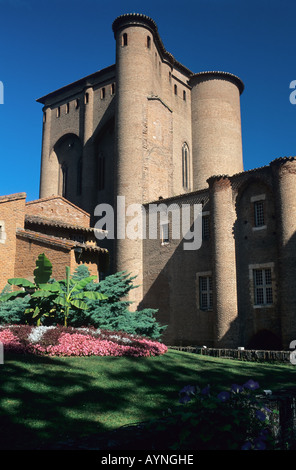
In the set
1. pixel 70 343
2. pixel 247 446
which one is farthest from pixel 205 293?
pixel 247 446

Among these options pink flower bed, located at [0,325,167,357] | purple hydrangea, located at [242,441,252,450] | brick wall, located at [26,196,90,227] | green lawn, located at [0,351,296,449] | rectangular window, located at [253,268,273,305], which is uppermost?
brick wall, located at [26,196,90,227]

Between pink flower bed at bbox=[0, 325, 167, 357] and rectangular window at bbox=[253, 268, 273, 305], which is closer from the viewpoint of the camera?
pink flower bed at bbox=[0, 325, 167, 357]

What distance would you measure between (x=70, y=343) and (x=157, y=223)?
17547 mm

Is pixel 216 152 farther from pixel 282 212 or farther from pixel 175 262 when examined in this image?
pixel 282 212

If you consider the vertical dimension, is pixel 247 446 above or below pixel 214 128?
below

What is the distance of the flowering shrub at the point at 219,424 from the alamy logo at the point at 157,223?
21.8 meters

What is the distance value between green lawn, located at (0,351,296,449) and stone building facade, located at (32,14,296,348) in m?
9.94

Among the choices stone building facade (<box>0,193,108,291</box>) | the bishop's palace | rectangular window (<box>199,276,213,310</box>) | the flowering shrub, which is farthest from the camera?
rectangular window (<box>199,276,213,310</box>)

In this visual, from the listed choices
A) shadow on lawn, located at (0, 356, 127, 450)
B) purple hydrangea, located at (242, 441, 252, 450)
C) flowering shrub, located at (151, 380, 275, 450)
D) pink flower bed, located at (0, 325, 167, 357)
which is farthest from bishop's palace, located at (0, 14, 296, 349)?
purple hydrangea, located at (242, 441, 252, 450)

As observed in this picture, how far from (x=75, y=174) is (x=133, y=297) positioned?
15.2 m

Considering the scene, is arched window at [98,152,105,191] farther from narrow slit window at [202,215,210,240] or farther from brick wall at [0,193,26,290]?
brick wall at [0,193,26,290]

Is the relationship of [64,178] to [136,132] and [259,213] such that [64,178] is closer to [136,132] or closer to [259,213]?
[136,132]

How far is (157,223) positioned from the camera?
2950 centimetres

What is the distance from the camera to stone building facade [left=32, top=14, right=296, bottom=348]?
23.3 m
